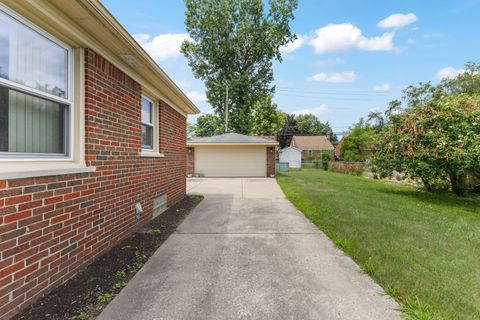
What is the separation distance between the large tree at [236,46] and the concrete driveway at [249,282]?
22.8 m

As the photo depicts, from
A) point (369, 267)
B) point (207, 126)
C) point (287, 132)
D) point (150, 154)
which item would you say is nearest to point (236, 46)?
point (207, 126)

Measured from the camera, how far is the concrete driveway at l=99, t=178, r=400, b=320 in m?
2.31

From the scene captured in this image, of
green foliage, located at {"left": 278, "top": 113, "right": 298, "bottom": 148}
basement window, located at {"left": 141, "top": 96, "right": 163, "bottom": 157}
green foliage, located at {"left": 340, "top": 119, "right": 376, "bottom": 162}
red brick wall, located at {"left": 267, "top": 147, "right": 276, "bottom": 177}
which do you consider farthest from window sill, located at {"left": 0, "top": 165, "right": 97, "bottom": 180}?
green foliage, located at {"left": 278, "top": 113, "right": 298, "bottom": 148}

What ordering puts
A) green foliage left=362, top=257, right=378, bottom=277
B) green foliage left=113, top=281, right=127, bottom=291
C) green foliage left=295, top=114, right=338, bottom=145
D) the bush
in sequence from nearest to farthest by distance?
green foliage left=113, top=281, right=127, bottom=291 → green foliage left=362, top=257, right=378, bottom=277 → the bush → green foliage left=295, top=114, right=338, bottom=145

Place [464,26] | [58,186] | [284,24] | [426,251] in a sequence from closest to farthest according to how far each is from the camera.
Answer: [58,186] → [426,251] → [464,26] → [284,24]

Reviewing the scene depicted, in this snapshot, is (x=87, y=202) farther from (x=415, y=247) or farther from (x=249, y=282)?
(x=415, y=247)

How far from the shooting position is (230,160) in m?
17.1

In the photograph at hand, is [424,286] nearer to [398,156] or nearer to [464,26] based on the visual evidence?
[398,156]

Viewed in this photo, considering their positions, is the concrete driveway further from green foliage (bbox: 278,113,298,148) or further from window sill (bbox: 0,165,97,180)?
green foliage (bbox: 278,113,298,148)

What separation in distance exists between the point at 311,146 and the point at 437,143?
118 ft

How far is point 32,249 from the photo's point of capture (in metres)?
Answer: 2.32

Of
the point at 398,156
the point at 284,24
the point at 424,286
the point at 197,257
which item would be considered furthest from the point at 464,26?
the point at 197,257

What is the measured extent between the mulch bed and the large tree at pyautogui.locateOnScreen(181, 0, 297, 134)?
2303 cm

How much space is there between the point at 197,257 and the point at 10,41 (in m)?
3.09
